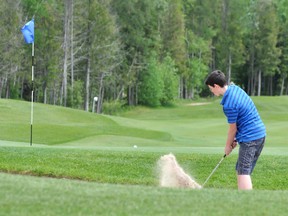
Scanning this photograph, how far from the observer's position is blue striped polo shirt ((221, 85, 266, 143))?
8.54 metres

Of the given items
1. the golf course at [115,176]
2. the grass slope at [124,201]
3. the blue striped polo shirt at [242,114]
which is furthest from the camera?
the blue striped polo shirt at [242,114]

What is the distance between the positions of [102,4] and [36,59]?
734 centimetres

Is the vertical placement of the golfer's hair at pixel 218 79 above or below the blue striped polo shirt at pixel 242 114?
above

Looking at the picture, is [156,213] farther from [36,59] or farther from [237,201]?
[36,59]

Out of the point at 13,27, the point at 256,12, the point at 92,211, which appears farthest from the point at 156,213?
the point at 256,12

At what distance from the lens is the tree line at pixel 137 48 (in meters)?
49.8

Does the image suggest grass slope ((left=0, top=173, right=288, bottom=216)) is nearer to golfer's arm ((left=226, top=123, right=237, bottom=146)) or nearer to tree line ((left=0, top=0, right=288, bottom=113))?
golfer's arm ((left=226, top=123, right=237, bottom=146))

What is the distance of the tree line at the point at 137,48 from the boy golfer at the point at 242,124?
39.7m

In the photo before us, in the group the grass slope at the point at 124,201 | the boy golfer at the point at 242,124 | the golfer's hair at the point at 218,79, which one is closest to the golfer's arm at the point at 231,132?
the boy golfer at the point at 242,124

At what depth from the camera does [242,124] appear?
8.67 metres

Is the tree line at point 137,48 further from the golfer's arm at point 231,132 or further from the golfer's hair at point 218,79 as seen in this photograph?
the golfer's arm at point 231,132

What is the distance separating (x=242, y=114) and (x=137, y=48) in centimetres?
5506

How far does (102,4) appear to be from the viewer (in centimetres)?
5219

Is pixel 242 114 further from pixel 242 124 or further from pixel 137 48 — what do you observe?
pixel 137 48
